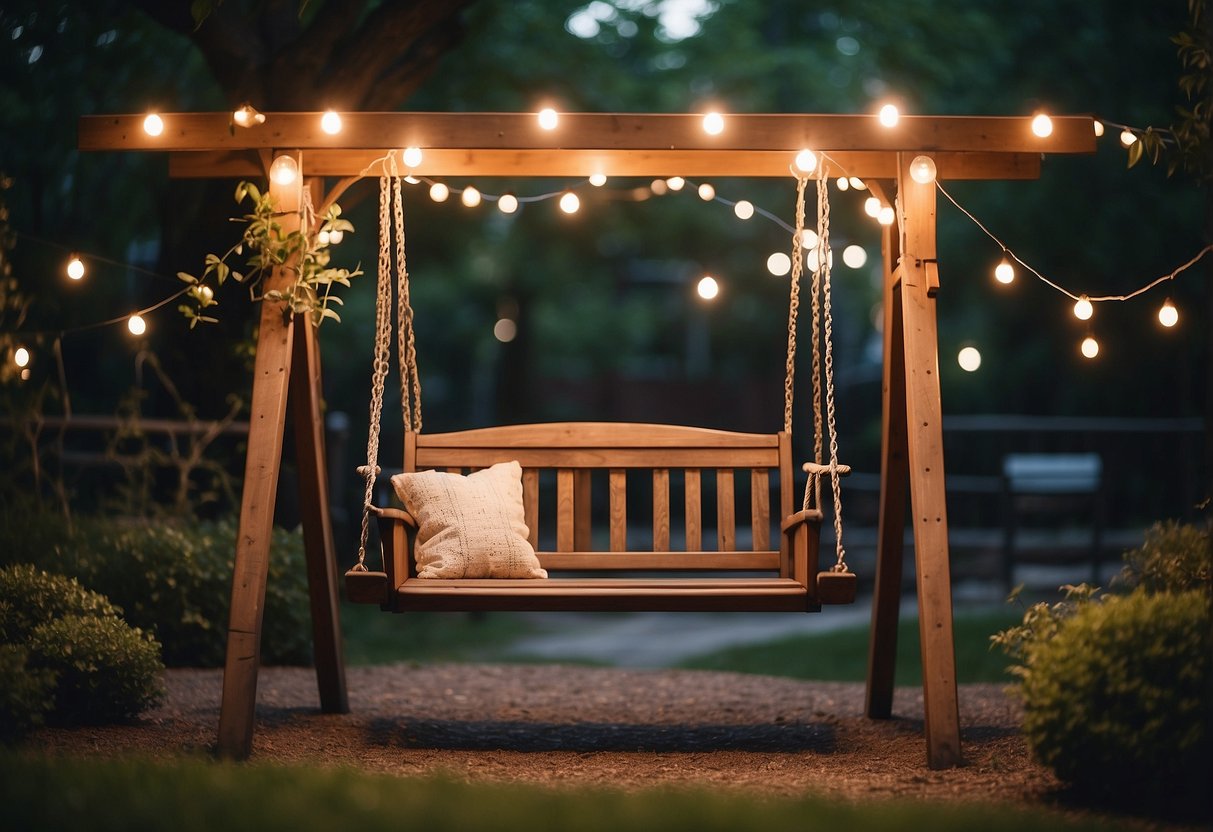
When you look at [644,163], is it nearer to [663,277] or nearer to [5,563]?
[5,563]

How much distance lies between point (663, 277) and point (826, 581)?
54.5 ft

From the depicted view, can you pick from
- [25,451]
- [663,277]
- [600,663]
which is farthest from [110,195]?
[663,277]

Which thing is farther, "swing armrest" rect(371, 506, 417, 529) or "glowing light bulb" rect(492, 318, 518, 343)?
"glowing light bulb" rect(492, 318, 518, 343)

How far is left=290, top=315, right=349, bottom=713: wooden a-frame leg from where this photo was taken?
4348 millimetres

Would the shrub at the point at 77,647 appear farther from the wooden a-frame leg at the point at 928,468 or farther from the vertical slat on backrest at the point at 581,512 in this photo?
the wooden a-frame leg at the point at 928,468

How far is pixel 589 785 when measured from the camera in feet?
11.4

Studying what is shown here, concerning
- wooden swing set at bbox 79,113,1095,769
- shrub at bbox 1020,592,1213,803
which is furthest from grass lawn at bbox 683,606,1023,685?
shrub at bbox 1020,592,1213,803

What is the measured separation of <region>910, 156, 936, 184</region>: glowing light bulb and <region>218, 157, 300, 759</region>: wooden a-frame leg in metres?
2.08

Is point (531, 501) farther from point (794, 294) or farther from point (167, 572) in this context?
point (167, 572)

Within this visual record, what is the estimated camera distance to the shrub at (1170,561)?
12.7ft

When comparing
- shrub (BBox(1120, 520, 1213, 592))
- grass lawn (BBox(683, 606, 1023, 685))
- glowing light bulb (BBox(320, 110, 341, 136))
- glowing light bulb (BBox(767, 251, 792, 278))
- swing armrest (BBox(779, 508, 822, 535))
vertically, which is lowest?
grass lawn (BBox(683, 606, 1023, 685))

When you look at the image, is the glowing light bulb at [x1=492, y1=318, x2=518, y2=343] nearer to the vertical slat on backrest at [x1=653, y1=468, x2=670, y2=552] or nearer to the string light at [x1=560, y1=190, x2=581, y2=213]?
the string light at [x1=560, y1=190, x2=581, y2=213]

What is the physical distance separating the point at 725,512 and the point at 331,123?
2.08m

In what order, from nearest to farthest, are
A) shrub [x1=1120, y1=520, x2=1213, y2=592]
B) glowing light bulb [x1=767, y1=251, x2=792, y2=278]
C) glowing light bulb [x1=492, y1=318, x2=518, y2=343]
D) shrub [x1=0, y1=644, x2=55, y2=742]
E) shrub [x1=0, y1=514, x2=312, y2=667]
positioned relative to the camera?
shrub [x1=0, y1=644, x2=55, y2=742] < shrub [x1=1120, y1=520, x2=1213, y2=592] < glowing light bulb [x1=767, y1=251, x2=792, y2=278] < shrub [x1=0, y1=514, x2=312, y2=667] < glowing light bulb [x1=492, y1=318, x2=518, y2=343]
